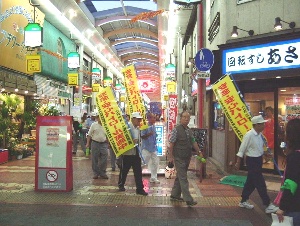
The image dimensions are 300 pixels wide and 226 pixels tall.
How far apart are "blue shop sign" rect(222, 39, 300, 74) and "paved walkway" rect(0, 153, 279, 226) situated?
10.3 feet

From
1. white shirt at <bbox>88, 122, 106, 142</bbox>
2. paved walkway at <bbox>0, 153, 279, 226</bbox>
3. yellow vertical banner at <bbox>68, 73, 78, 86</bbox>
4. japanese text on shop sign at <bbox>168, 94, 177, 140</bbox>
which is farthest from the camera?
yellow vertical banner at <bbox>68, 73, 78, 86</bbox>

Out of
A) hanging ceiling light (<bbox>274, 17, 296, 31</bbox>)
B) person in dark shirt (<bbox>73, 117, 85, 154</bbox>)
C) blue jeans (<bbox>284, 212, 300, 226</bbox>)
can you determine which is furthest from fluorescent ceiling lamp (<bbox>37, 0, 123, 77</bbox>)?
blue jeans (<bbox>284, 212, 300, 226</bbox>)

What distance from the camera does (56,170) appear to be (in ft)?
29.3

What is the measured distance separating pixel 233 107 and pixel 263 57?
96.7 inches

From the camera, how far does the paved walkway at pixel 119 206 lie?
664 cm

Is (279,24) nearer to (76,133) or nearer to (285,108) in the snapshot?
(285,108)

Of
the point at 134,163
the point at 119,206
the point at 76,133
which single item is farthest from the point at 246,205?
the point at 76,133

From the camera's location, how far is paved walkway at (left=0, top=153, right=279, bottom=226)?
664 cm

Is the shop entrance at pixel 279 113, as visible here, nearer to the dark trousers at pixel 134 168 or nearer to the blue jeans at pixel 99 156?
the dark trousers at pixel 134 168

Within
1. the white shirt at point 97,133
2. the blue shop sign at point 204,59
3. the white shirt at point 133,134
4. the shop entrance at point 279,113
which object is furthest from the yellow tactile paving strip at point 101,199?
the blue shop sign at point 204,59

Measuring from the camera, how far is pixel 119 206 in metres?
7.64

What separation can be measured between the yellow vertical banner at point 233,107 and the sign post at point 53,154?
3.64 metres

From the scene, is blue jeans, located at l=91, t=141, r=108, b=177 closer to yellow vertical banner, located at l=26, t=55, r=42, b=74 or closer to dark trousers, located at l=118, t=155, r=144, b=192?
dark trousers, located at l=118, t=155, r=144, b=192

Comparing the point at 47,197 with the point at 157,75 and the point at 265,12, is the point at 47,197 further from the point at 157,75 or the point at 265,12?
the point at 157,75
